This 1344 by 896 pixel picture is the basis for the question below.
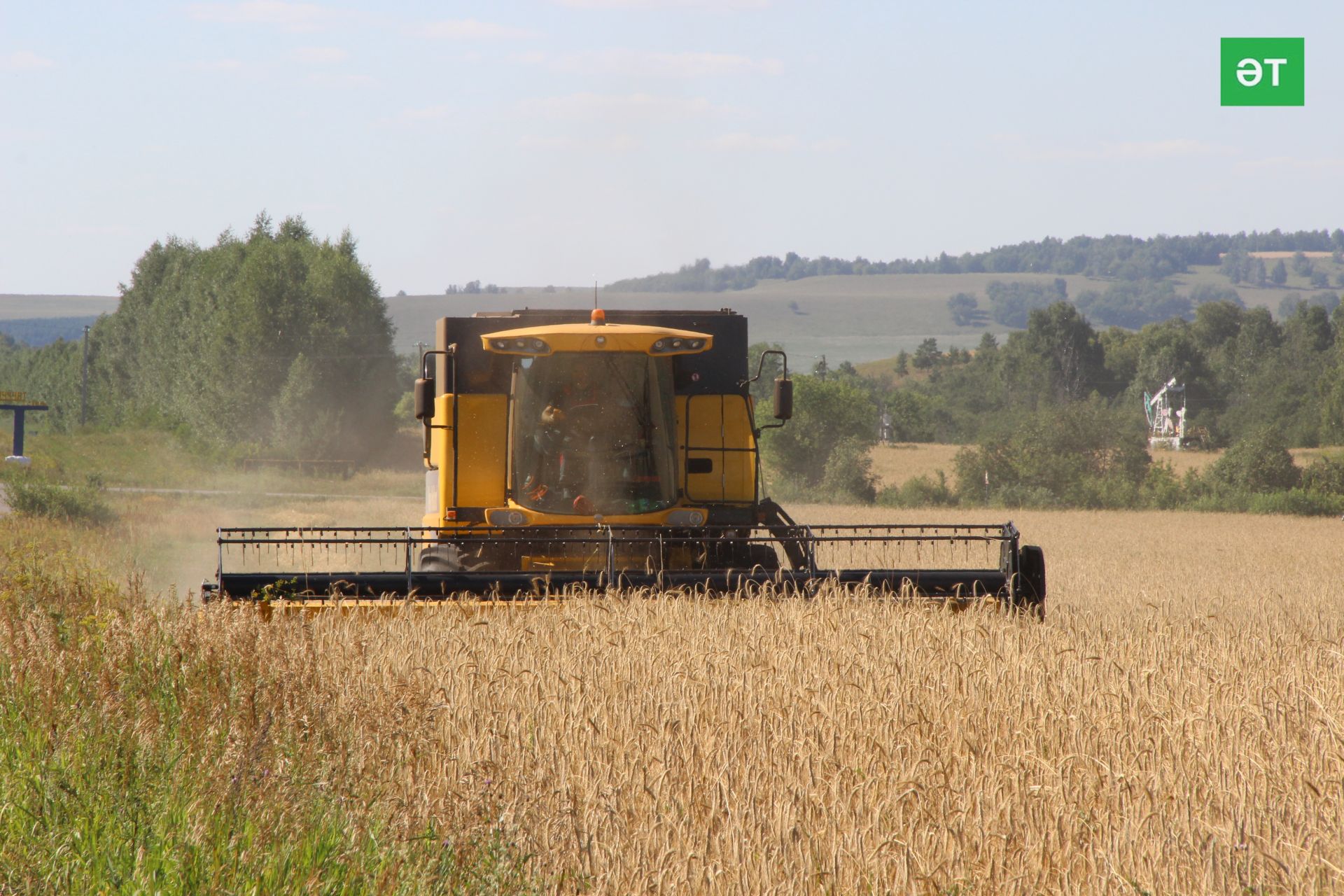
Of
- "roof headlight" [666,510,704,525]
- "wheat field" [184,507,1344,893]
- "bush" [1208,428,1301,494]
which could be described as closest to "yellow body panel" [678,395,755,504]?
"roof headlight" [666,510,704,525]

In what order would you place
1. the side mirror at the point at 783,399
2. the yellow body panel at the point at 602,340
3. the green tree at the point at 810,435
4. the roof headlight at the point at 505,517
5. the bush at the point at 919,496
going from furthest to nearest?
1. the green tree at the point at 810,435
2. the bush at the point at 919,496
3. the side mirror at the point at 783,399
4. the yellow body panel at the point at 602,340
5. the roof headlight at the point at 505,517

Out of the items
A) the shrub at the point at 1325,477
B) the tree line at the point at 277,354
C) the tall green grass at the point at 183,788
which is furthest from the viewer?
the tree line at the point at 277,354

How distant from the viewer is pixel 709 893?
332cm

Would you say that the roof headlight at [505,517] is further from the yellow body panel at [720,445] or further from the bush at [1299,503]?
the bush at [1299,503]

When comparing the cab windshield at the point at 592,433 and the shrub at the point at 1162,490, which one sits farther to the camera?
the shrub at the point at 1162,490

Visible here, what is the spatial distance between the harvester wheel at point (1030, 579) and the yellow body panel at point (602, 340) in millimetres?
2480

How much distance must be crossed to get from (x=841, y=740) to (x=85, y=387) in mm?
69952

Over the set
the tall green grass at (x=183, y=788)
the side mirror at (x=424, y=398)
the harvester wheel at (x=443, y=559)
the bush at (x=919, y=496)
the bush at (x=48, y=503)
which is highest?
the side mirror at (x=424, y=398)

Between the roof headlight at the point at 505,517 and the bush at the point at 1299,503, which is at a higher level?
the roof headlight at the point at 505,517

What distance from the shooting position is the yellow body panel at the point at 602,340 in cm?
861

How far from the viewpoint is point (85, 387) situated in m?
67.0

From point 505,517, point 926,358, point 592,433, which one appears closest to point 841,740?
point 505,517

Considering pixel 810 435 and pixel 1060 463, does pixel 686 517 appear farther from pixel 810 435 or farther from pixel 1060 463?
pixel 810 435

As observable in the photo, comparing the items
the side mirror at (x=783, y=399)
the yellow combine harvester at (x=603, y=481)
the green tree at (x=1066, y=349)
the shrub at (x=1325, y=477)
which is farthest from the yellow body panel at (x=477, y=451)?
the green tree at (x=1066, y=349)
